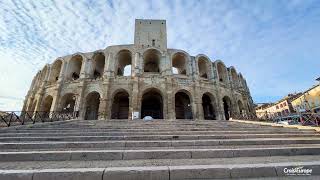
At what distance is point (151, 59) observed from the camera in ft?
80.3

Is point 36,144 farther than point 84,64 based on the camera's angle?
No

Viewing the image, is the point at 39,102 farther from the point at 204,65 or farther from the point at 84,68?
the point at 204,65

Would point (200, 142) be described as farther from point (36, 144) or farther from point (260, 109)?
point (260, 109)

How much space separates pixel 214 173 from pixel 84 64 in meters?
21.0

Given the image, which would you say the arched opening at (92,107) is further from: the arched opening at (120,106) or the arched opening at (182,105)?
the arched opening at (182,105)

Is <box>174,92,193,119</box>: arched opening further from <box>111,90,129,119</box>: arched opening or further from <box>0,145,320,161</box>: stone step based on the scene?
<box>0,145,320,161</box>: stone step

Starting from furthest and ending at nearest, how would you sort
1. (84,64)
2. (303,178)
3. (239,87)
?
(239,87), (84,64), (303,178)

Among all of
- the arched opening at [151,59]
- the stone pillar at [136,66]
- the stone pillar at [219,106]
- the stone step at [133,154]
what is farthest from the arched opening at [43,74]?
the stone step at [133,154]

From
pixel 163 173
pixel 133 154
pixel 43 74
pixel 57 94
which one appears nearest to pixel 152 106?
pixel 57 94

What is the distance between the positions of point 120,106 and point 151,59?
7.77 m

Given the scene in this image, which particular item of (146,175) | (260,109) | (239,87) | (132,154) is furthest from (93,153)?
(260,109)

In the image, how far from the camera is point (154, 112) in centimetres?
2314

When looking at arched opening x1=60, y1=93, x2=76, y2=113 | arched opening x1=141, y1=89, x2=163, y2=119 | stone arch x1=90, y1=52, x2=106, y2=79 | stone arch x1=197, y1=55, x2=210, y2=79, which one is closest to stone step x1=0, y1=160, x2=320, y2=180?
arched opening x1=60, y1=93, x2=76, y2=113

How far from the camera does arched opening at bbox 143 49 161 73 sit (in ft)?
72.3
